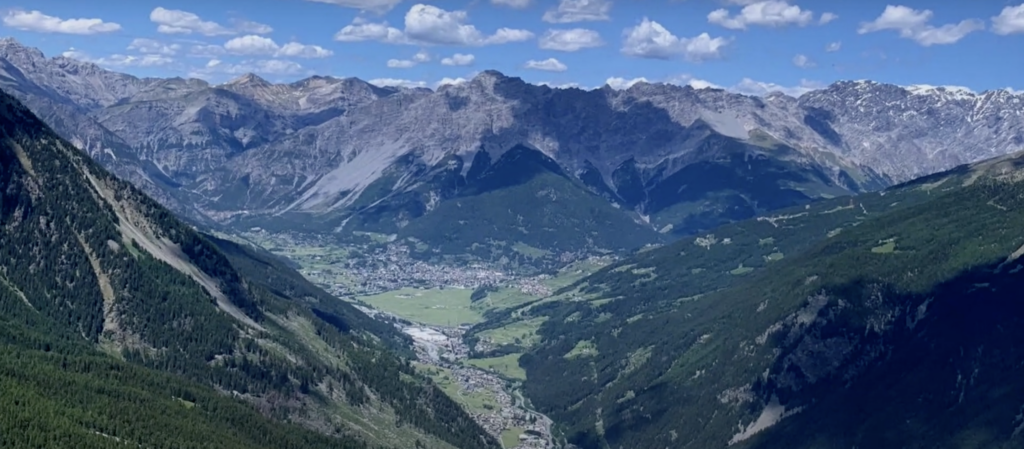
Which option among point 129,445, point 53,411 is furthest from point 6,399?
point 129,445

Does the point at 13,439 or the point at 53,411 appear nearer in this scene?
the point at 13,439

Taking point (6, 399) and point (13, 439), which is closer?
point (13, 439)

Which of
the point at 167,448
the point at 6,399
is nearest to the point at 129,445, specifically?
the point at 167,448

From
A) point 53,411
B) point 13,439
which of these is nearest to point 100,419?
point 53,411

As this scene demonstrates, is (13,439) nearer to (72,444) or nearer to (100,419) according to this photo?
(72,444)

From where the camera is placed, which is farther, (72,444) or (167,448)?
(167,448)

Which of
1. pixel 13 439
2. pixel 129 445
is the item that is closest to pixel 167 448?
pixel 129 445
